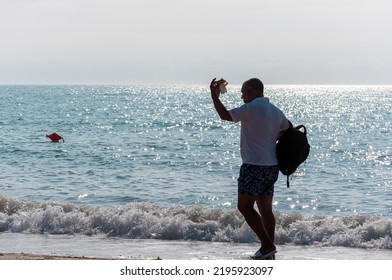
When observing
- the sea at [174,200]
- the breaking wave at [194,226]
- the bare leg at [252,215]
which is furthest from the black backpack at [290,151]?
the breaking wave at [194,226]

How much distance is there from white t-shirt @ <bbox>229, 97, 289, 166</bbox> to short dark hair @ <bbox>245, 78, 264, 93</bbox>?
0.42 ft

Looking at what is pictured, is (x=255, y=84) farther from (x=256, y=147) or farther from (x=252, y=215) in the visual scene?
(x=252, y=215)

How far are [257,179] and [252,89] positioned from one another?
2.99 feet

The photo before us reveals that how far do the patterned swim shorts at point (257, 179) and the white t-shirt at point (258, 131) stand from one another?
5cm

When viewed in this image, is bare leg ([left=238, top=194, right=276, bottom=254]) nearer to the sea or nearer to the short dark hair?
the short dark hair

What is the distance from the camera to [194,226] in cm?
1398

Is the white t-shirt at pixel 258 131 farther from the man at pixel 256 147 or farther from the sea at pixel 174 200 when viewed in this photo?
the sea at pixel 174 200

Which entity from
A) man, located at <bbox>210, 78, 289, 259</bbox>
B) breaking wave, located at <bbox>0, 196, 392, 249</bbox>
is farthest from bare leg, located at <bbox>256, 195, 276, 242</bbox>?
breaking wave, located at <bbox>0, 196, 392, 249</bbox>

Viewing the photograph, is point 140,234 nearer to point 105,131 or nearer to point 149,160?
point 149,160

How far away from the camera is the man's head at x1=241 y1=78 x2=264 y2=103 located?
24.7 ft

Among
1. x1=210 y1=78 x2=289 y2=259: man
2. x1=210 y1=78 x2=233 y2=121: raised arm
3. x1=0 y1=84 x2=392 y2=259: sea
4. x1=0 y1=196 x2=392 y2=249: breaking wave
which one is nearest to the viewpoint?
x1=210 y1=78 x2=233 y2=121: raised arm

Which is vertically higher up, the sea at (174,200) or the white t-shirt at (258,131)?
the white t-shirt at (258,131)

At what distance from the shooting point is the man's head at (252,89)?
7539 mm

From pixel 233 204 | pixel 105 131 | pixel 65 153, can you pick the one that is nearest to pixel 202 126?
pixel 105 131
